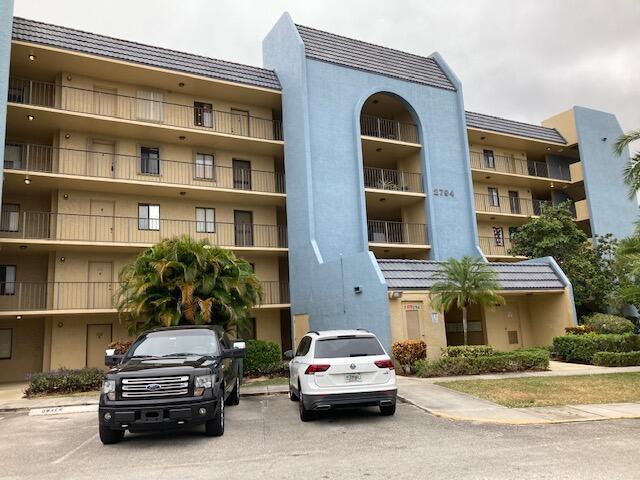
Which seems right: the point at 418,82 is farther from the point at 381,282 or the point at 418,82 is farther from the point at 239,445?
the point at 239,445

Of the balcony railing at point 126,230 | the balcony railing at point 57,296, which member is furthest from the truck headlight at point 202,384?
the balcony railing at point 126,230

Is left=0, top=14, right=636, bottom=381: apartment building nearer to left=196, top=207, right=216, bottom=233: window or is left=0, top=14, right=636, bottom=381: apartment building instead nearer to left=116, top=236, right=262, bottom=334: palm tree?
left=196, top=207, right=216, bottom=233: window

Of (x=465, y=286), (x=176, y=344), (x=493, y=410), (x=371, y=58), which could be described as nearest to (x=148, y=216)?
(x=371, y=58)

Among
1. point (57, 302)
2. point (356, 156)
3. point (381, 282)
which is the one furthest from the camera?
point (356, 156)

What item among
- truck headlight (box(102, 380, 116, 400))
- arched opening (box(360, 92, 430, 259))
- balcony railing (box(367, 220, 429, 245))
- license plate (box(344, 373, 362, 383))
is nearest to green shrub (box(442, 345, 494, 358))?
arched opening (box(360, 92, 430, 259))

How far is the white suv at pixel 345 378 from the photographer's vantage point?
31.6ft

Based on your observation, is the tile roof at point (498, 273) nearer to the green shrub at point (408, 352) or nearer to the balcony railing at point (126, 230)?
the green shrub at point (408, 352)

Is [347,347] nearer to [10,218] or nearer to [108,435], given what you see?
[108,435]

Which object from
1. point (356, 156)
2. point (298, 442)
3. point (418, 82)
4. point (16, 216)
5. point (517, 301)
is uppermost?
point (418, 82)

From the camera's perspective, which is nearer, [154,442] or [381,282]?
[154,442]

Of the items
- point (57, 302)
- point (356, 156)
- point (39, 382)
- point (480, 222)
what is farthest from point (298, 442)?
point (480, 222)

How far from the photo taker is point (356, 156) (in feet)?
80.2

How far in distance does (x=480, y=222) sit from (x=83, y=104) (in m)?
22.7

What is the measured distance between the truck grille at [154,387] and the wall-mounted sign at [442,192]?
65.4ft
